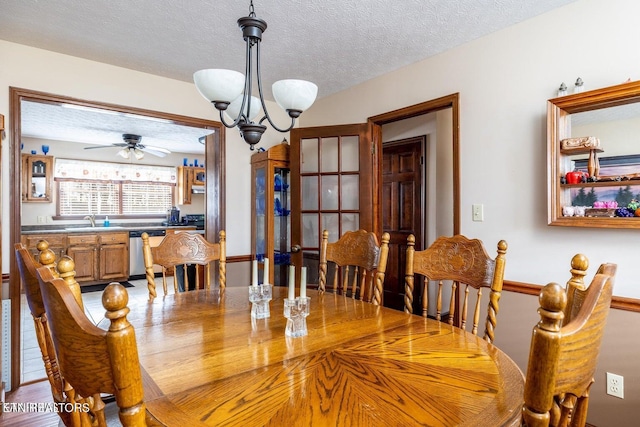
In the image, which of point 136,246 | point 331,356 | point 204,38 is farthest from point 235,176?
point 136,246

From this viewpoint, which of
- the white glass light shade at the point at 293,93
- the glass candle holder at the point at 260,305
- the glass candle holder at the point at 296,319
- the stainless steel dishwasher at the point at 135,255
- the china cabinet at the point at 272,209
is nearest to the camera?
the glass candle holder at the point at 296,319

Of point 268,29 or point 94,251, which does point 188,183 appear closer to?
point 94,251

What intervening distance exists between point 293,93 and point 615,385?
2.21 m

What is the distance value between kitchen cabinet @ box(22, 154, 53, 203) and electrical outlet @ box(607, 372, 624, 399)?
289 inches

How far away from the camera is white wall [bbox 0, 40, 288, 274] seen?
2.42 meters

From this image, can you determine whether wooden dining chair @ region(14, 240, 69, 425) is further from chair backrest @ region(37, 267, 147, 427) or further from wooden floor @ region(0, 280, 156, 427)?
wooden floor @ region(0, 280, 156, 427)

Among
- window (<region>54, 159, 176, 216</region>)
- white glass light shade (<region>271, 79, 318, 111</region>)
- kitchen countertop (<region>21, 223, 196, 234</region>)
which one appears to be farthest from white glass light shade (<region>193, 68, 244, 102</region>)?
window (<region>54, 159, 176, 216</region>)

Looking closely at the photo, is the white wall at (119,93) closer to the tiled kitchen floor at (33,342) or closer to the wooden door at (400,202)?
the tiled kitchen floor at (33,342)

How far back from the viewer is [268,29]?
2234 mm

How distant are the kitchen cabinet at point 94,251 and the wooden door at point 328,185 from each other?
12.8 feet

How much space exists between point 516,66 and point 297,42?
1.44 m

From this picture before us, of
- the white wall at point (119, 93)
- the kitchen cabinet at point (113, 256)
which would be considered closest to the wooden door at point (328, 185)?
the white wall at point (119, 93)

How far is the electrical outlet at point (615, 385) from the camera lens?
1799 mm

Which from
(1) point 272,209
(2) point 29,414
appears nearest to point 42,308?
(2) point 29,414
